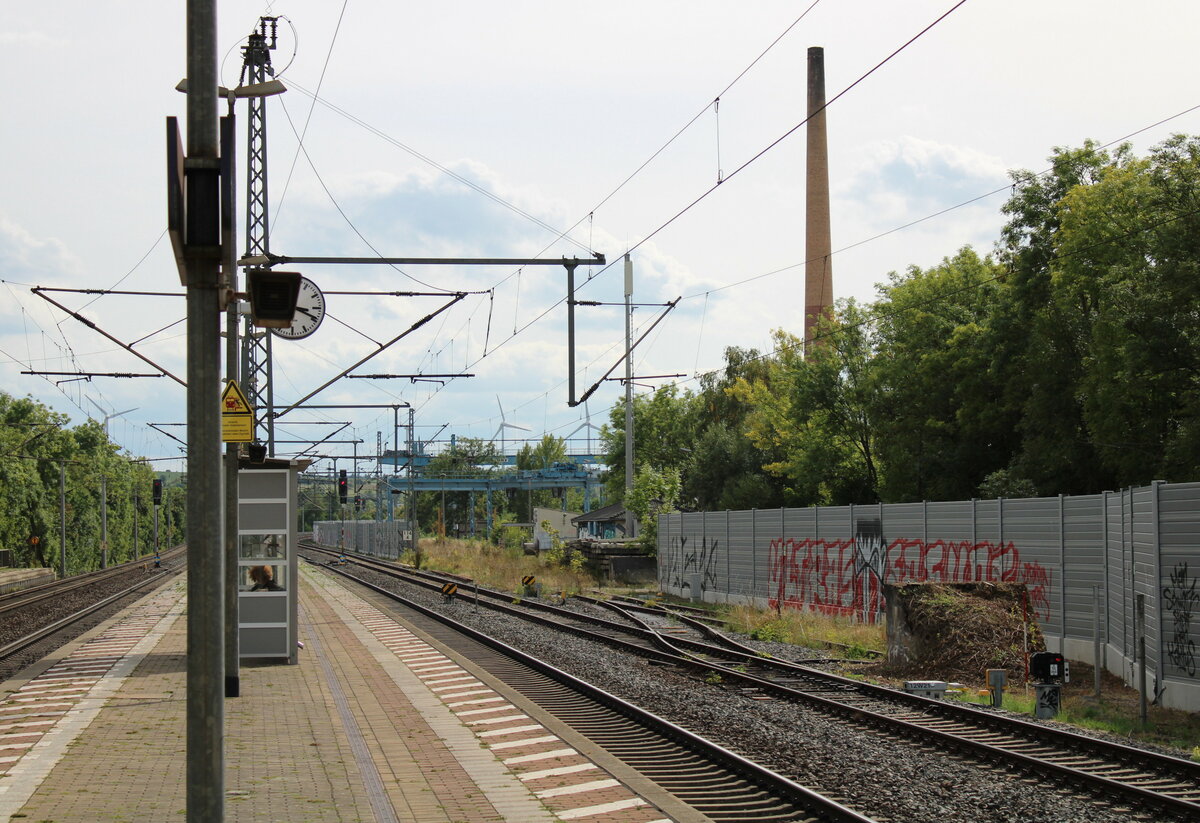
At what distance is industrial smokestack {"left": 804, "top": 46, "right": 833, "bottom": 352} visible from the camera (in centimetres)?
6519

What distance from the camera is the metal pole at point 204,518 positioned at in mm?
5270

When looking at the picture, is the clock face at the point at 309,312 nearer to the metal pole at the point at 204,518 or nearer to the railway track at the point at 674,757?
the railway track at the point at 674,757

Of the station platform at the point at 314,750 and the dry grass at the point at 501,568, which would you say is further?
the dry grass at the point at 501,568

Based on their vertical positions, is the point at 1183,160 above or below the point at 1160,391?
above

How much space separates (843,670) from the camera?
1897cm

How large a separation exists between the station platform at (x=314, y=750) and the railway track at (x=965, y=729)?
11.0 feet

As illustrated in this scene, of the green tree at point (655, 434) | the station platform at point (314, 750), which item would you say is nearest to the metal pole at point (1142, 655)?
the station platform at point (314, 750)

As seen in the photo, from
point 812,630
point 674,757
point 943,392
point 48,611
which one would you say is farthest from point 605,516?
point 674,757

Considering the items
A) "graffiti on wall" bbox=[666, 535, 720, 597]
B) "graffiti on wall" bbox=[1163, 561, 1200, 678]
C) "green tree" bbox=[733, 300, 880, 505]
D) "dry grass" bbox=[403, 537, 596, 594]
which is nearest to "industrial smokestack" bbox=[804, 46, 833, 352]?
"green tree" bbox=[733, 300, 880, 505]

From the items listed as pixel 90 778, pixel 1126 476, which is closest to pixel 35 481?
pixel 1126 476

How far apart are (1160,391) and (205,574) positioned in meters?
36.4

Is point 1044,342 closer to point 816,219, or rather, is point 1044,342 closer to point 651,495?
point 651,495

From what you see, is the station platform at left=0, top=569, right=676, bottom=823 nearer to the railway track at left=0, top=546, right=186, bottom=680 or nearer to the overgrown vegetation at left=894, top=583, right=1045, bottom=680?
the railway track at left=0, top=546, right=186, bottom=680

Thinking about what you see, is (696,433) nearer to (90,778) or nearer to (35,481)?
(35,481)
